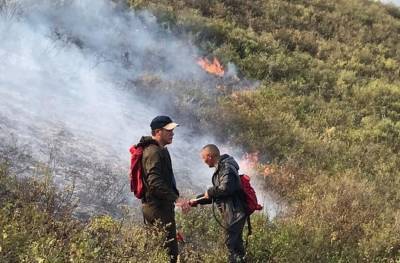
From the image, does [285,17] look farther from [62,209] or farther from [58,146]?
[62,209]

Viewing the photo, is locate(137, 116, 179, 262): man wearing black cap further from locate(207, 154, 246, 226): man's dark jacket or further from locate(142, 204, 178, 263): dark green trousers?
locate(207, 154, 246, 226): man's dark jacket

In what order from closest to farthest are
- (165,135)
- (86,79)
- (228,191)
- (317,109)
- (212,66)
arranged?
(165,135)
(228,191)
(86,79)
(317,109)
(212,66)

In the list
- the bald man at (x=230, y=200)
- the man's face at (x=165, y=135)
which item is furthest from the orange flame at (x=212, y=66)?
the man's face at (x=165, y=135)

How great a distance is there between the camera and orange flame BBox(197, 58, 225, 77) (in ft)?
43.7

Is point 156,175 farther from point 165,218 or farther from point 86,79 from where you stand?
point 86,79

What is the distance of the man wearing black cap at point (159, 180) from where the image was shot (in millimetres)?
5090

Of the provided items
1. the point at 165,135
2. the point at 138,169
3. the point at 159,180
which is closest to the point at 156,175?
the point at 159,180

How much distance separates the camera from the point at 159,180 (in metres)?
5.07

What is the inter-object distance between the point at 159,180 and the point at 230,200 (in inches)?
40.3

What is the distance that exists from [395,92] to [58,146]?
1079 centimetres

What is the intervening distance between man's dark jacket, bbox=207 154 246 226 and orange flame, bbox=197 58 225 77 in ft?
25.3

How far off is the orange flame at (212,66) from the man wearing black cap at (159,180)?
811cm

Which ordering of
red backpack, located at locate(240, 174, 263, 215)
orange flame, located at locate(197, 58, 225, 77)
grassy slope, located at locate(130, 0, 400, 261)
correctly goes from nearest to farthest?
red backpack, located at locate(240, 174, 263, 215)
grassy slope, located at locate(130, 0, 400, 261)
orange flame, located at locate(197, 58, 225, 77)

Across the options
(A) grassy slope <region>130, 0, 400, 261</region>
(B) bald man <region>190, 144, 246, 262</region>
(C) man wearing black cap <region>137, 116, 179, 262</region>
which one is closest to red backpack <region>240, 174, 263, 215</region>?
(B) bald man <region>190, 144, 246, 262</region>
